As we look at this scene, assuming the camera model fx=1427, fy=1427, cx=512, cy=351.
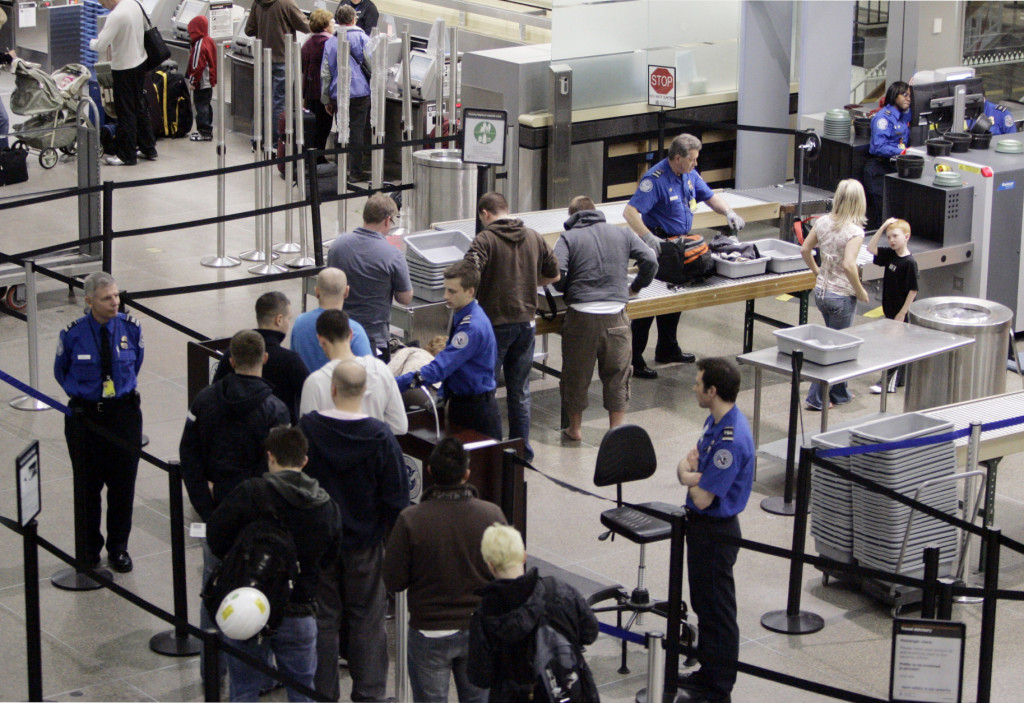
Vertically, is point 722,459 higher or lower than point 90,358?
lower

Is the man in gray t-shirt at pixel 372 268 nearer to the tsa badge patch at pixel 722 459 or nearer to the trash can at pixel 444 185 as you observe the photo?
the tsa badge patch at pixel 722 459

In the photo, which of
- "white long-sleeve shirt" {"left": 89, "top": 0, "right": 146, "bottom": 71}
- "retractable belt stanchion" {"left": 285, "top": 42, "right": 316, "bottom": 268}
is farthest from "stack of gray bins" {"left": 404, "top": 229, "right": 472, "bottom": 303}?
"white long-sleeve shirt" {"left": 89, "top": 0, "right": 146, "bottom": 71}

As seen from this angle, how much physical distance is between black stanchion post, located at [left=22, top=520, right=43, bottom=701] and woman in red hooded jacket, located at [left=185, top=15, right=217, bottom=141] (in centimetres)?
1093

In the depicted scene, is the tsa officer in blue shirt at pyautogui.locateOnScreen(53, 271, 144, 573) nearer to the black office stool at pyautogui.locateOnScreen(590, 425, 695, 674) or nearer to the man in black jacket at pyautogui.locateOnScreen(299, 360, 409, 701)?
the man in black jacket at pyautogui.locateOnScreen(299, 360, 409, 701)

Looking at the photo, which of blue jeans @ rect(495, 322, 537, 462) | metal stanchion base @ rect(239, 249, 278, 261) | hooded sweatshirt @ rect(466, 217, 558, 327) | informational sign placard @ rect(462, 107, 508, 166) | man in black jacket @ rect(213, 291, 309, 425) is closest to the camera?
man in black jacket @ rect(213, 291, 309, 425)

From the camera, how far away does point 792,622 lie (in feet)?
21.1

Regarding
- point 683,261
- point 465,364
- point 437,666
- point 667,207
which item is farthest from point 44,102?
point 437,666

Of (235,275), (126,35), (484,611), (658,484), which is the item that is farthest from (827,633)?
(126,35)

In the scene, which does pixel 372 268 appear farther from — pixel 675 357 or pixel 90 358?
pixel 675 357

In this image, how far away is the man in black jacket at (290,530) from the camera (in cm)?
474

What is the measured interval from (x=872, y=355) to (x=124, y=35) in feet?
29.0

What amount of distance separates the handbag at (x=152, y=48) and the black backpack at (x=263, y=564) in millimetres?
10287

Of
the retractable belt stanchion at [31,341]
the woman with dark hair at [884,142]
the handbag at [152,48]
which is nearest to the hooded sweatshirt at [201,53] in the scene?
the handbag at [152,48]

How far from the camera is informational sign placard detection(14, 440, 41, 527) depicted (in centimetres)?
486
